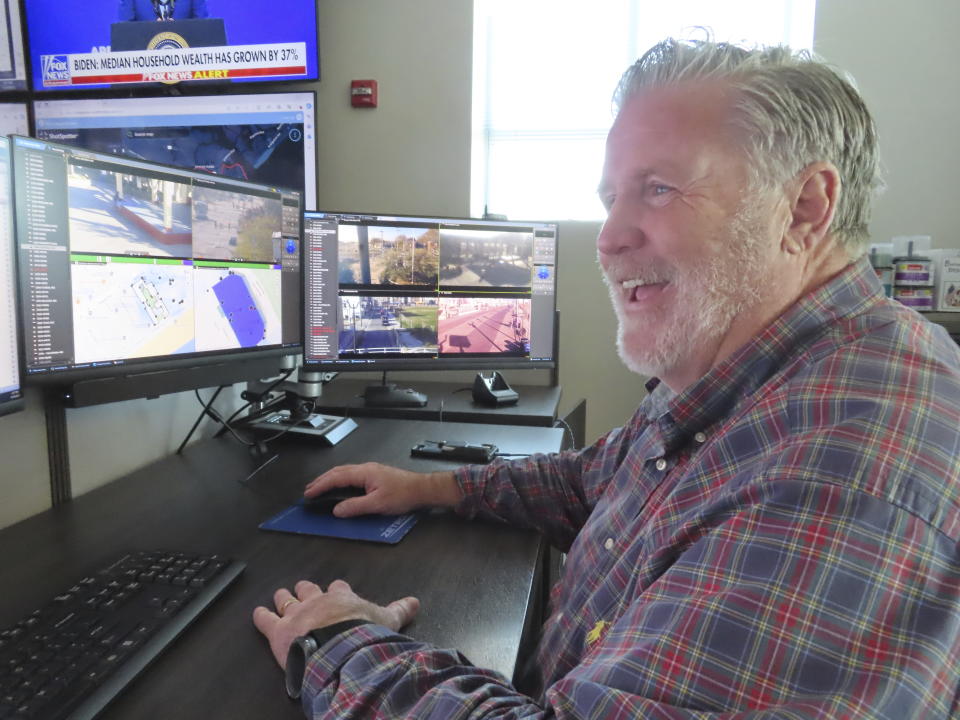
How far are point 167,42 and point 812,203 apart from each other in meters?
2.73

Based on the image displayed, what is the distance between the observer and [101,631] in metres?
0.65

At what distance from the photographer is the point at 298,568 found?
87cm

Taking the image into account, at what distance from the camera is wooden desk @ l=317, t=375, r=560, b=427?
1.80m

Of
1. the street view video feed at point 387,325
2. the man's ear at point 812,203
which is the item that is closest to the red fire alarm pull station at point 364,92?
the street view video feed at point 387,325

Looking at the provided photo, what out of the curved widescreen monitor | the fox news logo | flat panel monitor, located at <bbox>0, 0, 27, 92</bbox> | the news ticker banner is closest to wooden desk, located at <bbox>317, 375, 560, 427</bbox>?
the curved widescreen monitor

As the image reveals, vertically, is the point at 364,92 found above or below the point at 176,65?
below

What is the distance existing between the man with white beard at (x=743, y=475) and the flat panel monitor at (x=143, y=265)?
0.61 meters

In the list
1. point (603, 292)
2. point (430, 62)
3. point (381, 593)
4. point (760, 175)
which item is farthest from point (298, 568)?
point (430, 62)

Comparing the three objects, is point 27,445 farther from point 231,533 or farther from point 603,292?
point 603,292

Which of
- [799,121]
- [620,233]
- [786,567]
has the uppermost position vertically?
[799,121]

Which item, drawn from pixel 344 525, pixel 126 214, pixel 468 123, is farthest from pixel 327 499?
pixel 468 123

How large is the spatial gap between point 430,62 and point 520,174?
2.25 ft

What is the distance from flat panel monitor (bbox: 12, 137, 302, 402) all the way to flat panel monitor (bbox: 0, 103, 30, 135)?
208 cm

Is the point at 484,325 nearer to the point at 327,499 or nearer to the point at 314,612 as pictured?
the point at 327,499
